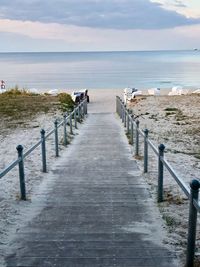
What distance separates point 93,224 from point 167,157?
5.57 m

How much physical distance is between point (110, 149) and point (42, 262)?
7522 mm

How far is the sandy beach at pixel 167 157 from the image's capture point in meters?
6.18

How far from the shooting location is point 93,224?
5.96 meters

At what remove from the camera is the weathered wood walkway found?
4.88 metres

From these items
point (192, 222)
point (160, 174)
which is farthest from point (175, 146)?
point (192, 222)

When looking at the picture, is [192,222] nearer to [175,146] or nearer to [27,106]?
[175,146]

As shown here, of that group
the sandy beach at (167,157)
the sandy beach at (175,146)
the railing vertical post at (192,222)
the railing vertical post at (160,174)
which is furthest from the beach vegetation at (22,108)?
the railing vertical post at (192,222)

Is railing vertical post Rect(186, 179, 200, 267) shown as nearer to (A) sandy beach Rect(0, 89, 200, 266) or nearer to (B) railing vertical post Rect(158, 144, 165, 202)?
(A) sandy beach Rect(0, 89, 200, 266)

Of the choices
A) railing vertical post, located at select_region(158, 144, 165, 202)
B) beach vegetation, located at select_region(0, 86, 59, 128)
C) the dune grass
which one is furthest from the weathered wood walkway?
the dune grass

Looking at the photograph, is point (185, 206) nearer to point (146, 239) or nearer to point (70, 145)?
point (146, 239)

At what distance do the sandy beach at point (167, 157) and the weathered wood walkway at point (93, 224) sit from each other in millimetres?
220

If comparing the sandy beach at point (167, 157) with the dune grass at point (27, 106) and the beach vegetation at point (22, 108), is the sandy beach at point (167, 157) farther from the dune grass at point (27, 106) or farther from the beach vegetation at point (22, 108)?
the dune grass at point (27, 106)

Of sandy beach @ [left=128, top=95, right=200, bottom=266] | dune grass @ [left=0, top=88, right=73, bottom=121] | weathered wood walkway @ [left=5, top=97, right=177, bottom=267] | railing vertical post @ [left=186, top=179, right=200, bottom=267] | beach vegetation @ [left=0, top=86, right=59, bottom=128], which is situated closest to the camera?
railing vertical post @ [left=186, top=179, right=200, bottom=267]

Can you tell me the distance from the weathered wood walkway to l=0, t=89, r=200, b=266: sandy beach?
0.72 feet
